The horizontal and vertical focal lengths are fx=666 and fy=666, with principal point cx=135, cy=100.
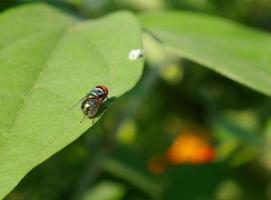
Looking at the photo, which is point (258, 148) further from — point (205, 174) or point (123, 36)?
point (123, 36)

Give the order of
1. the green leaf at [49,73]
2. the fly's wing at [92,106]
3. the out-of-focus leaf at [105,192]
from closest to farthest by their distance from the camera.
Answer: the green leaf at [49,73] → the fly's wing at [92,106] → the out-of-focus leaf at [105,192]

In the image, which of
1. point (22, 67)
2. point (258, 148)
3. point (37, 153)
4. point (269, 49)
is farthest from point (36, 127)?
point (258, 148)

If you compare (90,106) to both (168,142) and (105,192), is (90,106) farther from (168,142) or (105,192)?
(168,142)

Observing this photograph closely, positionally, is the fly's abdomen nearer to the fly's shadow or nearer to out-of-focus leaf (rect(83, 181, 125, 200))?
the fly's shadow

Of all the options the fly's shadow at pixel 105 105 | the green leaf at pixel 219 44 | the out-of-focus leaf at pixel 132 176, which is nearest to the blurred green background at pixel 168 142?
the out-of-focus leaf at pixel 132 176

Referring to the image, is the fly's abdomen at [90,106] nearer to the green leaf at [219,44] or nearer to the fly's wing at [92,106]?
the fly's wing at [92,106]

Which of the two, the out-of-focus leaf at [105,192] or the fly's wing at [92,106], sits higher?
the fly's wing at [92,106]
